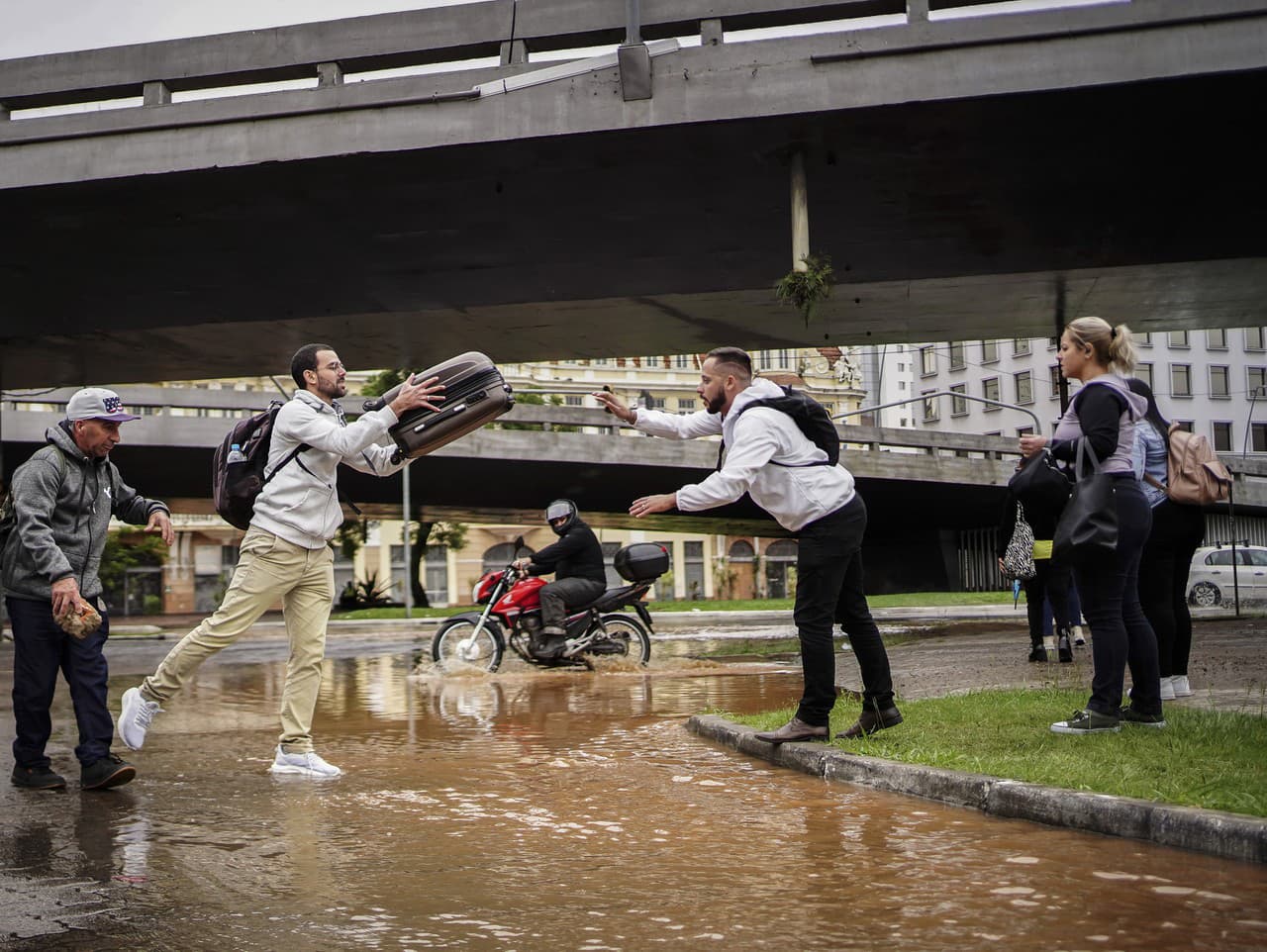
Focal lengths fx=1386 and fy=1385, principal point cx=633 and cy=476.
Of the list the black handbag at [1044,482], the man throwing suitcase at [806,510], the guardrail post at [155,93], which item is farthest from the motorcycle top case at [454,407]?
the guardrail post at [155,93]

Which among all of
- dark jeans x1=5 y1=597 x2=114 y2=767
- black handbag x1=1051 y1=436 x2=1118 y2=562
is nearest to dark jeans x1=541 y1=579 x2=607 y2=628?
dark jeans x1=5 y1=597 x2=114 y2=767

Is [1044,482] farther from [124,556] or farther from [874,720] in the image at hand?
[124,556]

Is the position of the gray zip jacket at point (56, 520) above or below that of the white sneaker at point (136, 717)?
above

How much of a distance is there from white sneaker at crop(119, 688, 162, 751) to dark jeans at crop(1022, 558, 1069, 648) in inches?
279

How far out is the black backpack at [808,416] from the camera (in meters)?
6.53

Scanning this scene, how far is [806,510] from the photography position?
6512 mm

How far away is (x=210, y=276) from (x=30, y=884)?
14.0 meters

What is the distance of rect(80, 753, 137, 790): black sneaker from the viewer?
623 centimetres

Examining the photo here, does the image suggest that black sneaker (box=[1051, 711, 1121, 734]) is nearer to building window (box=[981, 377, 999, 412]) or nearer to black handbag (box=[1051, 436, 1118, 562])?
black handbag (box=[1051, 436, 1118, 562])

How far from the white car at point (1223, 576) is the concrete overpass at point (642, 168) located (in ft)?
52.4

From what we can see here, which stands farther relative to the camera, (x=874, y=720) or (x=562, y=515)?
(x=562, y=515)

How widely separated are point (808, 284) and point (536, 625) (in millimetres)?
4235

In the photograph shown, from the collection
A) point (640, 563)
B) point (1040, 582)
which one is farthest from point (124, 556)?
point (1040, 582)

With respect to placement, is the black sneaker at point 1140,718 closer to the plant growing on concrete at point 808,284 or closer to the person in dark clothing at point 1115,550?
the person in dark clothing at point 1115,550
